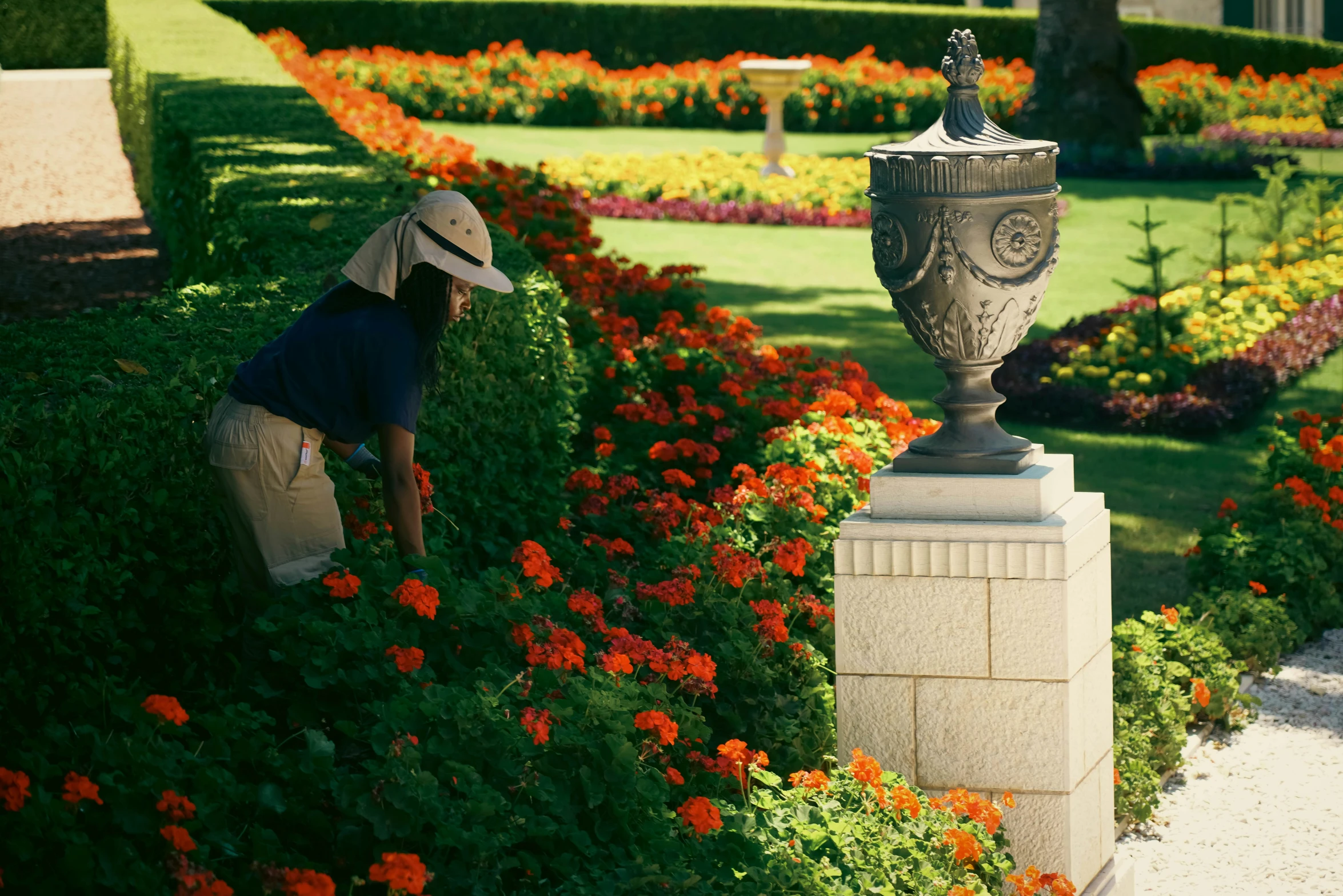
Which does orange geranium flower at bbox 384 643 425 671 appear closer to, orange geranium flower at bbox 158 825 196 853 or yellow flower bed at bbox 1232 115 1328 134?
orange geranium flower at bbox 158 825 196 853

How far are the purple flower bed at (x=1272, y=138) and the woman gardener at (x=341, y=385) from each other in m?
20.7

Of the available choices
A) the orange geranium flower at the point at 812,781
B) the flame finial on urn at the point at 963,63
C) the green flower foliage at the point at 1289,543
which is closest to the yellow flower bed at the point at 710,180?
the green flower foliage at the point at 1289,543

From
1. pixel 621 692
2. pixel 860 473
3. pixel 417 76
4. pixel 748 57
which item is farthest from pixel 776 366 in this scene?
pixel 748 57

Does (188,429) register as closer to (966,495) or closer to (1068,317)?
(966,495)


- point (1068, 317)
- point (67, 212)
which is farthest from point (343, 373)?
point (67, 212)

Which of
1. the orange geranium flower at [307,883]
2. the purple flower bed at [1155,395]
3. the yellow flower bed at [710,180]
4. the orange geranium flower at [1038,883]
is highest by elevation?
the yellow flower bed at [710,180]

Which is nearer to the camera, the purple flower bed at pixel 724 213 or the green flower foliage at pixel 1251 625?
the green flower foliage at pixel 1251 625

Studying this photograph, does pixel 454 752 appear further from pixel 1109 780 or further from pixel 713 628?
pixel 1109 780

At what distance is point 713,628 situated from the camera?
4629mm

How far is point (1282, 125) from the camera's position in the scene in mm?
24047

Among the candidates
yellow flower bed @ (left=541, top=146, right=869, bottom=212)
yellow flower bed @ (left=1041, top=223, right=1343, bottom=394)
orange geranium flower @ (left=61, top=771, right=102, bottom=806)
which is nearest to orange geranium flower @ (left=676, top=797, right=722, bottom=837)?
orange geranium flower @ (left=61, top=771, right=102, bottom=806)

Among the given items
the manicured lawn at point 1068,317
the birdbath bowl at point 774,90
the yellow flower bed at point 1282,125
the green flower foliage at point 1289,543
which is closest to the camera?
the green flower foliage at point 1289,543

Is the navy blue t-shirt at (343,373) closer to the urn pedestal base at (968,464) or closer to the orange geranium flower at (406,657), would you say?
the orange geranium flower at (406,657)

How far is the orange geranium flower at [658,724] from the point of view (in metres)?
3.52
